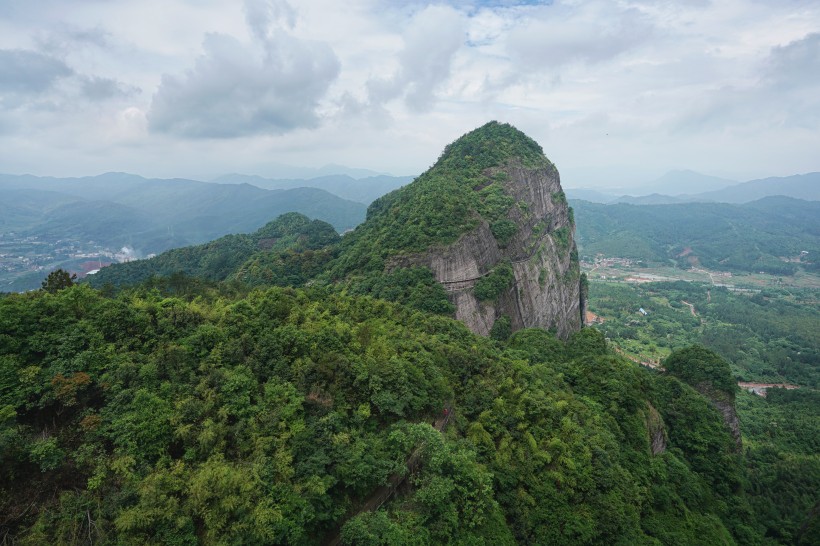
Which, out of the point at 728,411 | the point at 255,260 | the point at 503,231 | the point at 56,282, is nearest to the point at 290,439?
the point at 56,282

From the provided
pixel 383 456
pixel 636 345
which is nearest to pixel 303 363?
pixel 383 456

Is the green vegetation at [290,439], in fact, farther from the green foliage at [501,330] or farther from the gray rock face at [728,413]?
the green foliage at [501,330]

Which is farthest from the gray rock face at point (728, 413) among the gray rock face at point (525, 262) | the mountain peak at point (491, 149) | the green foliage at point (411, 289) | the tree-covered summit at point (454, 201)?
the mountain peak at point (491, 149)

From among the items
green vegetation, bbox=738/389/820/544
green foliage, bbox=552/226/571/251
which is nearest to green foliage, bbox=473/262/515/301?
green foliage, bbox=552/226/571/251

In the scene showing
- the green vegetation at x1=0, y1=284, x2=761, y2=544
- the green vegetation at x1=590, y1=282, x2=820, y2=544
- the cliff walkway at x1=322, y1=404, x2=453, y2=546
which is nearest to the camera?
the green vegetation at x1=0, y1=284, x2=761, y2=544

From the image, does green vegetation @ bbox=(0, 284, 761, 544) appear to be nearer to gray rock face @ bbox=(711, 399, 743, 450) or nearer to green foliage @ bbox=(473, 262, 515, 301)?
gray rock face @ bbox=(711, 399, 743, 450)
